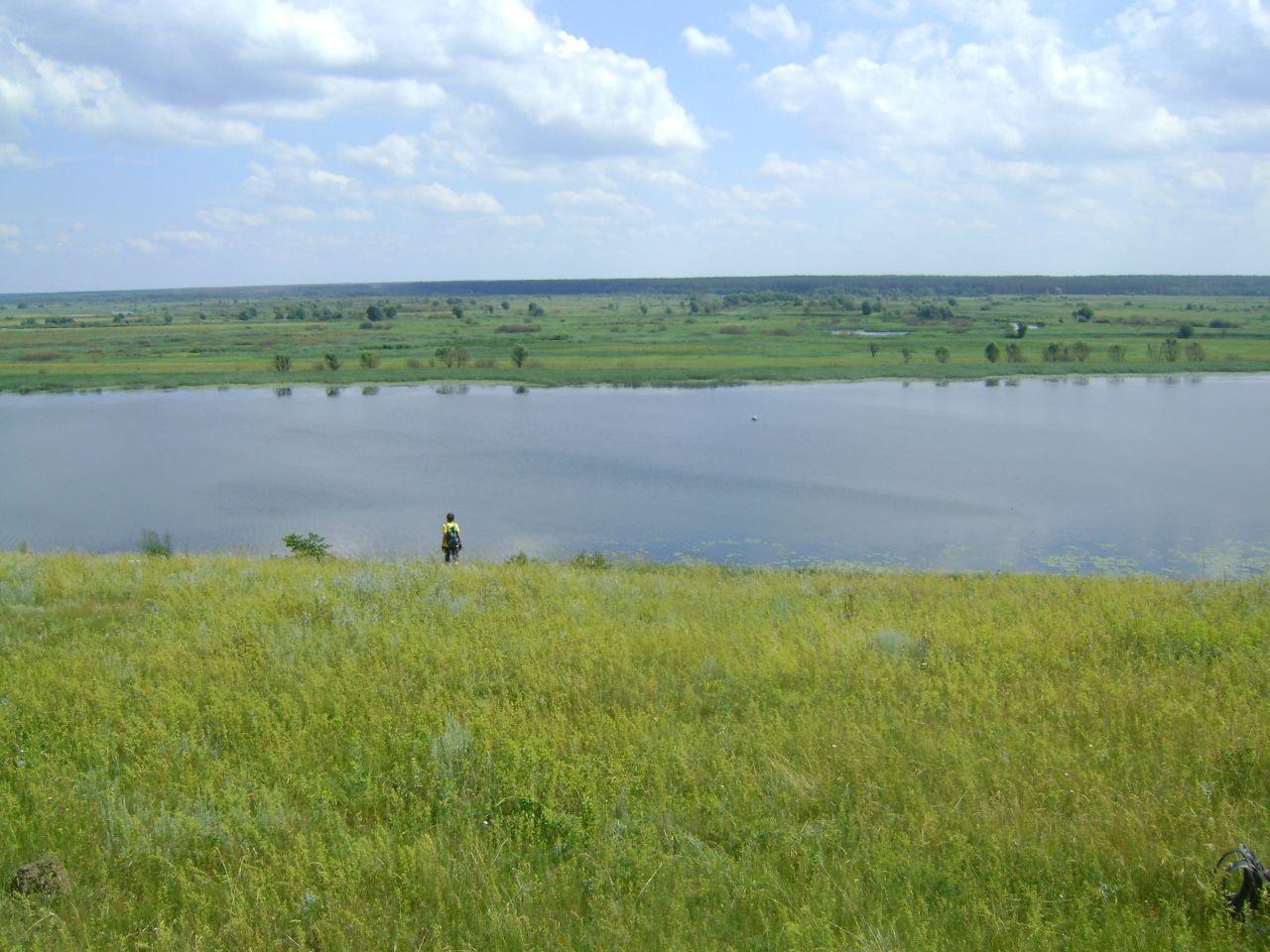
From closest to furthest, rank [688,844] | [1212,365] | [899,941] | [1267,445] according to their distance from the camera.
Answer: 1. [899,941]
2. [688,844]
3. [1267,445]
4. [1212,365]

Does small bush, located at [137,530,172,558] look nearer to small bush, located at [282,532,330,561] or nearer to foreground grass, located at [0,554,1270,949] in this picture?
small bush, located at [282,532,330,561]

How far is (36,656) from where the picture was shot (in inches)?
312

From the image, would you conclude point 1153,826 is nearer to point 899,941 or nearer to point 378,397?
point 899,941

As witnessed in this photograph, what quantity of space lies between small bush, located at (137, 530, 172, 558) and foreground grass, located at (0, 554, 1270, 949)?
10.9m

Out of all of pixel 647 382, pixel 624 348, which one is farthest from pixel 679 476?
pixel 624 348

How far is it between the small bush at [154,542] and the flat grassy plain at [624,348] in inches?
1461

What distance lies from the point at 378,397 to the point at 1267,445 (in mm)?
41739

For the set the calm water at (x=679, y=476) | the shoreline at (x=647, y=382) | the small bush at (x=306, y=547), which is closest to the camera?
the small bush at (x=306, y=547)

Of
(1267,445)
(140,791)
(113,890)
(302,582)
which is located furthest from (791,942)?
(1267,445)

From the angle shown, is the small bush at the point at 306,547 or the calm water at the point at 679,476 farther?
the calm water at the point at 679,476

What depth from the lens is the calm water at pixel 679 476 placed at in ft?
77.6

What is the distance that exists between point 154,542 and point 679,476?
52.5 feet

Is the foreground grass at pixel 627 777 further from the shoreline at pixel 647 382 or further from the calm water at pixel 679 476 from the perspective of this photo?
the shoreline at pixel 647 382

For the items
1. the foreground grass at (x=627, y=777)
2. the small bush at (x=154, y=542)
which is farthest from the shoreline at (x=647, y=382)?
the foreground grass at (x=627, y=777)
